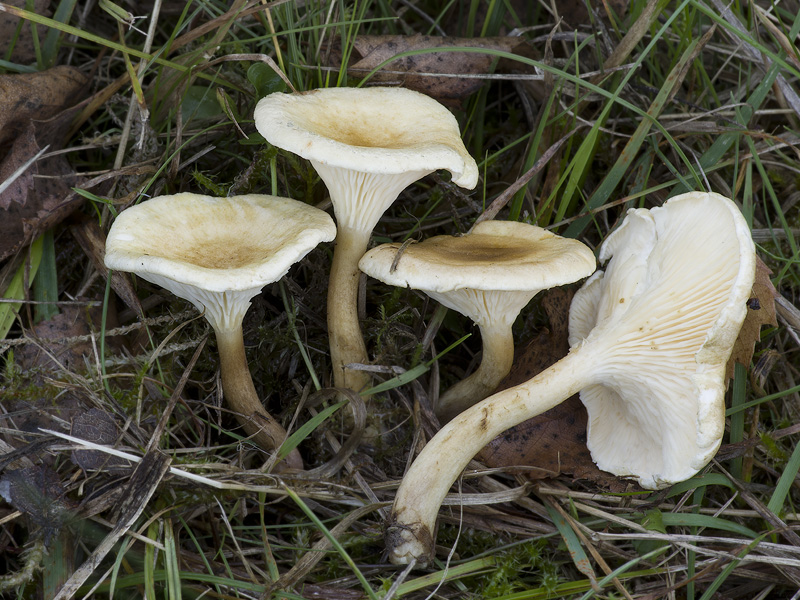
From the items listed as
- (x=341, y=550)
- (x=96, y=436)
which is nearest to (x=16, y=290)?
(x=96, y=436)

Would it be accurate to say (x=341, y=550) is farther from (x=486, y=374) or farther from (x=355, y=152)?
(x=355, y=152)

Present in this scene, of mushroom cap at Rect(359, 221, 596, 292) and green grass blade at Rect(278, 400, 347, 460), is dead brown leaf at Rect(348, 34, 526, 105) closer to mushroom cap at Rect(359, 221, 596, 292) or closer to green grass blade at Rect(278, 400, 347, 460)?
mushroom cap at Rect(359, 221, 596, 292)

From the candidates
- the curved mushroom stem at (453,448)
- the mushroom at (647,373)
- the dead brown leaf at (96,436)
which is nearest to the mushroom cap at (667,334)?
the mushroom at (647,373)

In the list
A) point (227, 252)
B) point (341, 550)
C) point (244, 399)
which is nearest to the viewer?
point (341, 550)

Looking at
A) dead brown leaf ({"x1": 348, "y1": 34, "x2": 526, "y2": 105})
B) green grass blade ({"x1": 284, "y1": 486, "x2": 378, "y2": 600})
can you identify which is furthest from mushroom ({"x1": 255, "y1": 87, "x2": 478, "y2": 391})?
green grass blade ({"x1": 284, "y1": 486, "x2": 378, "y2": 600})

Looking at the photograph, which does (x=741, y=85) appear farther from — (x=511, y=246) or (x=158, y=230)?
(x=158, y=230)

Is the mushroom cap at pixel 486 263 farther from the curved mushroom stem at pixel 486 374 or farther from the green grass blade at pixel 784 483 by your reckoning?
the green grass blade at pixel 784 483
